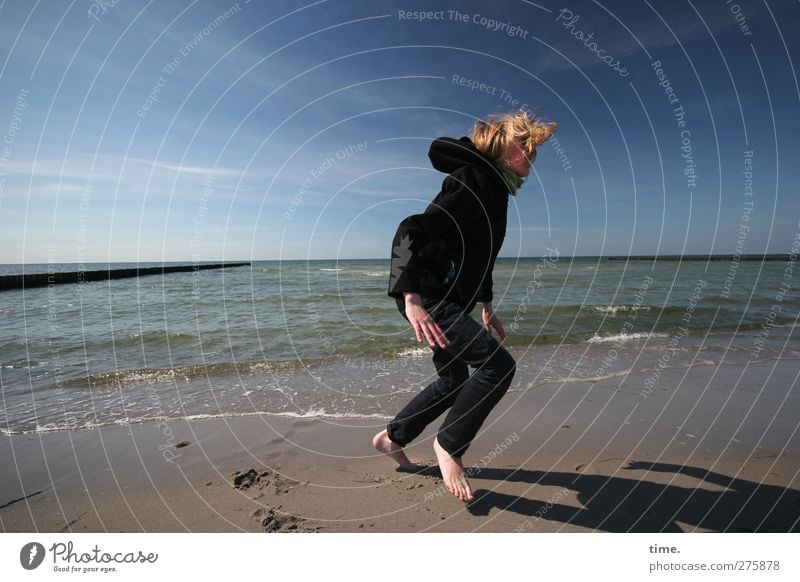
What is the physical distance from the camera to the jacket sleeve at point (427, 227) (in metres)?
2.57

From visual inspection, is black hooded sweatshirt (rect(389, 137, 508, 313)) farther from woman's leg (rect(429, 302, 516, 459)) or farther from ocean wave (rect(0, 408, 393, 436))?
ocean wave (rect(0, 408, 393, 436))

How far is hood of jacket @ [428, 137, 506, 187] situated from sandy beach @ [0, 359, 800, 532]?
2345mm

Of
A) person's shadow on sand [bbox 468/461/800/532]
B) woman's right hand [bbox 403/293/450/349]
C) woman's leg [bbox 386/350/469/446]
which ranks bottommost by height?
person's shadow on sand [bbox 468/461/800/532]

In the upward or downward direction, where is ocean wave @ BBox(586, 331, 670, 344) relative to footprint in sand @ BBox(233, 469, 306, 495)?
downward

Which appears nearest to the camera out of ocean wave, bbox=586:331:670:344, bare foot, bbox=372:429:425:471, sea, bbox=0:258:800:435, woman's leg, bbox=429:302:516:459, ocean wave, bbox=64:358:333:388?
woman's leg, bbox=429:302:516:459

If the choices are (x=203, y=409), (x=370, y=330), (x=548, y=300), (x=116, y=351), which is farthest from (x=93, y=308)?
(x=548, y=300)

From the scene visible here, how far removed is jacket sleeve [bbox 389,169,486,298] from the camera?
257cm

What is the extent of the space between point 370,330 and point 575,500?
7.54 m

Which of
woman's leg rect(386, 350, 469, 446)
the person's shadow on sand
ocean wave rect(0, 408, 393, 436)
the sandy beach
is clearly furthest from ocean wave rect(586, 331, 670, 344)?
woman's leg rect(386, 350, 469, 446)

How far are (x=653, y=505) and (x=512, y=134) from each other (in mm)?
2736

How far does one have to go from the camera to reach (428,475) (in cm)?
322

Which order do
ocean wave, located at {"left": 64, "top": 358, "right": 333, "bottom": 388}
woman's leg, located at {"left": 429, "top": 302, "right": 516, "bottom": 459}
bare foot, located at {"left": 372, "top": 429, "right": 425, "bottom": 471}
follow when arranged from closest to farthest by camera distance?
1. woman's leg, located at {"left": 429, "top": 302, "right": 516, "bottom": 459}
2. bare foot, located at {"left": 372, "top": 429, "right": 425, "bottom": 471}
3. ocean wave, located at {"left": 64, "top": 358, "right": 333, "bottom": 388}

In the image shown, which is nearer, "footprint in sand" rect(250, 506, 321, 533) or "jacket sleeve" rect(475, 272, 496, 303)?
"footprint in sand" rect(250, 506, 321, 533)

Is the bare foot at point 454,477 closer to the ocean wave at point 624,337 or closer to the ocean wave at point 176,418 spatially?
the ocean wave at point 176,418
